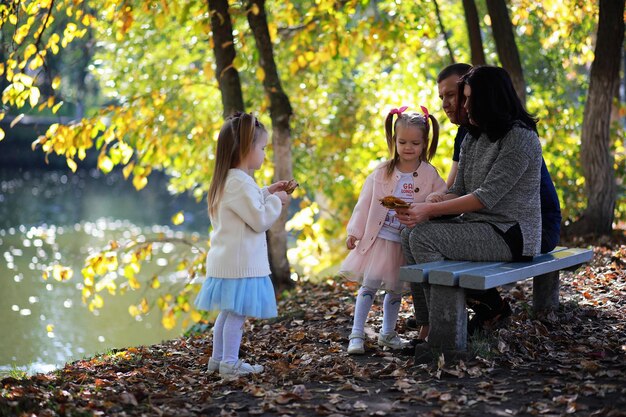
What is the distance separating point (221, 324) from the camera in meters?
4.52

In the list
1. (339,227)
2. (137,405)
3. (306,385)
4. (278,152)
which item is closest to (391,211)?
(306,385)

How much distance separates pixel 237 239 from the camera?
4383mm

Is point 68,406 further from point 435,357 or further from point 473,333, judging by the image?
point 473,333

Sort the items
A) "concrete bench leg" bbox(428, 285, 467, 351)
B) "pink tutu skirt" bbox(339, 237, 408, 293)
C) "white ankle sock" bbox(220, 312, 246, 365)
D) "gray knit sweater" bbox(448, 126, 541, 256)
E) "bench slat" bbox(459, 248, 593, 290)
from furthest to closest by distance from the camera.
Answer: "pink tutu skirt" bbox(339, 237, 408, 293), "white ankle sock" bbox(220, 312, 246, 365), "gray knit sweater" bbox(448, 126, 541, 256), "concrete bench leg" bbox(428, 285, 467, 351), "bench slat" bbox(459, 248, 593, 290)

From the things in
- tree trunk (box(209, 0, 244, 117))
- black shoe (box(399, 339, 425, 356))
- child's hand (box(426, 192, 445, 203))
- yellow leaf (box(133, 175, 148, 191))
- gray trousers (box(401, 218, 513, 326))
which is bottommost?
black shoe (box(399, 339, 425, 356))

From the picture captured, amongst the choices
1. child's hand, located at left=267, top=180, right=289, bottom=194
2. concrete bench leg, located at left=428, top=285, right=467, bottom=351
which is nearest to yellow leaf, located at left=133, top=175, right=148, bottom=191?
child's hand, located at left=267, top=180, right=289, bottom=194

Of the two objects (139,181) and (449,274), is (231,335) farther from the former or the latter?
(139,181)

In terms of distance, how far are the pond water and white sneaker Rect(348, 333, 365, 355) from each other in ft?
13.7

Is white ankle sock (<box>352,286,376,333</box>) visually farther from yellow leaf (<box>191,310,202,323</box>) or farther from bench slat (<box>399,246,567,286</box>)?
yellow leaf (<box>191,310,202,323</box>)

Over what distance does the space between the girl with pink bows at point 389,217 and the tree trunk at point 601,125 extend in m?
3.98

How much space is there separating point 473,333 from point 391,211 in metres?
0.85

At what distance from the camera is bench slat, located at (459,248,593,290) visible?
12.7 feet

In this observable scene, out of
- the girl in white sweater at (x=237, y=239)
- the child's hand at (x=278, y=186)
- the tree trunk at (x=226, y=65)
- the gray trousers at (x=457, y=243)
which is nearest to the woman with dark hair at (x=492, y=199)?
the gray trousers at (x=457, y=243)

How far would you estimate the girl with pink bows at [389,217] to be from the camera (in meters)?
4.63
